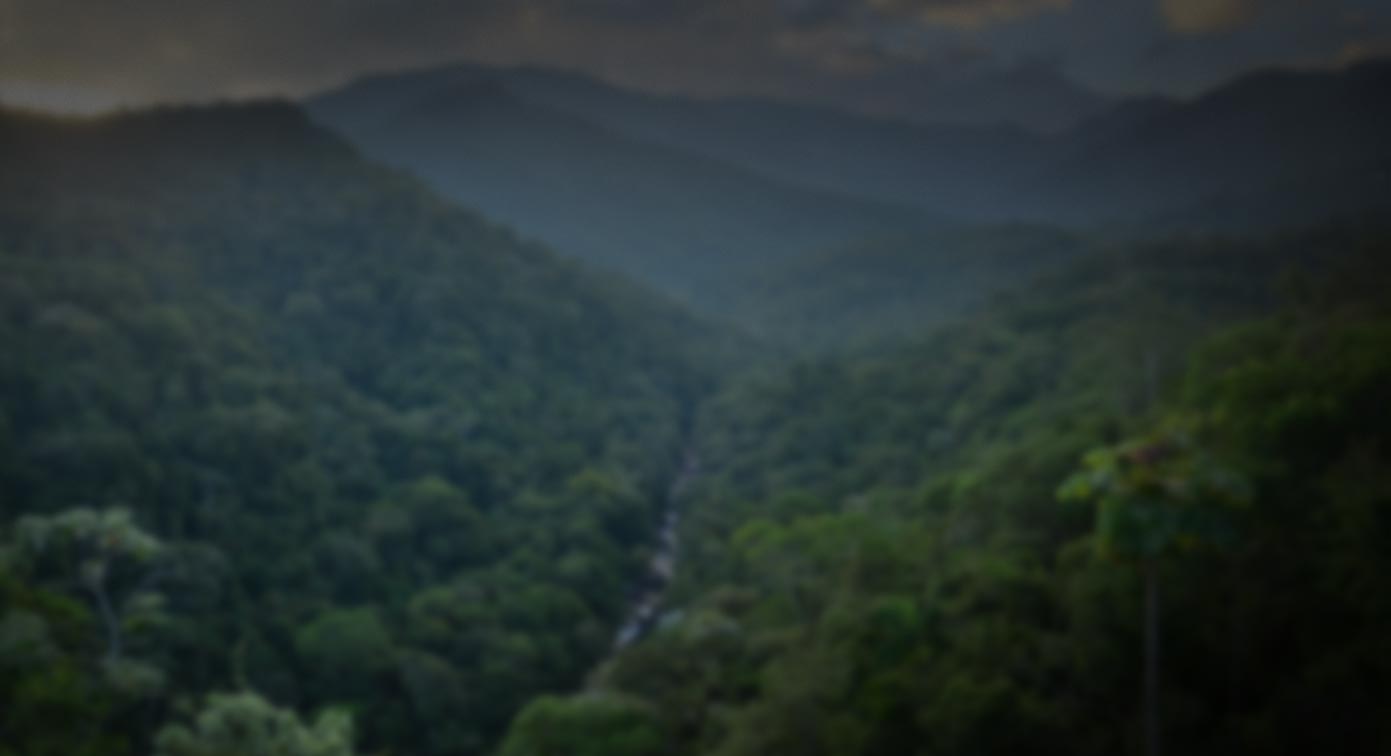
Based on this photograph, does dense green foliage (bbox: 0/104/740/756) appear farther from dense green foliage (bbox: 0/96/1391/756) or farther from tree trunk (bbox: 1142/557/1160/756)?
tree trunk (bbox: 1142/557/1160/756)

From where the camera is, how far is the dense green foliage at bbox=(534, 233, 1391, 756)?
11992mm

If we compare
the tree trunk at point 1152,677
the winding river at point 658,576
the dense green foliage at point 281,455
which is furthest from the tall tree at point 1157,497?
the winding river at point 658,576

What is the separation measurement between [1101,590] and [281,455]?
126ft

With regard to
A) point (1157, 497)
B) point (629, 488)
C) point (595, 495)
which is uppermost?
point (1157, 497)

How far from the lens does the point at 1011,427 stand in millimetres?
39781

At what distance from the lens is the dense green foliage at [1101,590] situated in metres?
12.0

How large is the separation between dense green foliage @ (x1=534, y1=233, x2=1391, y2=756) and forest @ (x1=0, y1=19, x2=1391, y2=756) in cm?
9

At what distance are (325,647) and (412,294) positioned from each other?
41.6 meters

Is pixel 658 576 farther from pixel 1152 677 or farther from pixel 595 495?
pixel 1152 677

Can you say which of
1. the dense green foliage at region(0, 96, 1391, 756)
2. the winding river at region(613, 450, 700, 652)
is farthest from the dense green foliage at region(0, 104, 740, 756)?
the winding river at region(613, 450, 700, 652)

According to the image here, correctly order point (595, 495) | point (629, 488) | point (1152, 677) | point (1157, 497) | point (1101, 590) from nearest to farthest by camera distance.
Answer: point (1157, 497)
point (1152, 677)
point (1101, 590)
point (595, 495)
point (629, 488)

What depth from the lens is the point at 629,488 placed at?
170 feet

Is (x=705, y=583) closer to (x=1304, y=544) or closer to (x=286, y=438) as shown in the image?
(x=286, y=438)

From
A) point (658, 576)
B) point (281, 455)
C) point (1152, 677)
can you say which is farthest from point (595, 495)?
point (1152, 677)
